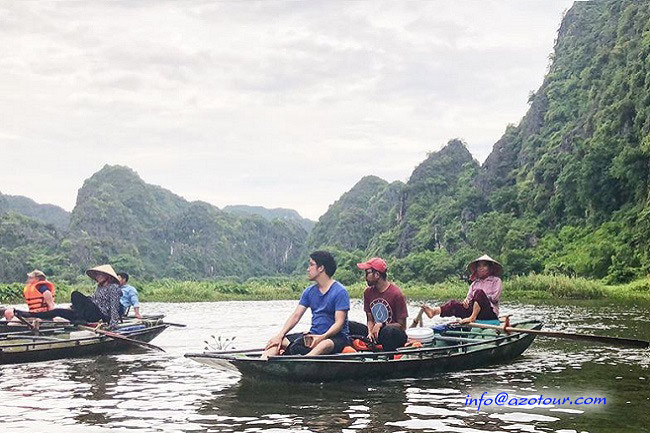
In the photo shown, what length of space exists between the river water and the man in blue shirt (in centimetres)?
44

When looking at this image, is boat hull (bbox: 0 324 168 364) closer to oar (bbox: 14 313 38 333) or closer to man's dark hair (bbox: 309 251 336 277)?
oar (bbox: 14 313 38 333)

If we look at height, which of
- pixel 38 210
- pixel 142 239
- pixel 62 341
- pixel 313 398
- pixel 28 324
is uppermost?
pixel 38 210

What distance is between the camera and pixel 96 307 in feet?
38.4

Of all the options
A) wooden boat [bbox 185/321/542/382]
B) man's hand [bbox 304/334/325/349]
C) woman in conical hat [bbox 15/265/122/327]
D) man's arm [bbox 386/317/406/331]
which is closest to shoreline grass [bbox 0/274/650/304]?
wooden boat [bbox 185/321/542/382]

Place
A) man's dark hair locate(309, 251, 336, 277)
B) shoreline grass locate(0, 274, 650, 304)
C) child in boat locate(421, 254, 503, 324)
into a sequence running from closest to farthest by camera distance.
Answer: man's dark hair locate(309, 251, 336, 277) < child in boat locate(421, 254, 503, 324) < shoreline grass locate(0, 274, 650, 304)

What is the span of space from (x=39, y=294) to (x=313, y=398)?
659cm

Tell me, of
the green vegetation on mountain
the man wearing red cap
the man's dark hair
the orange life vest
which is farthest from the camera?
the green vegetation on mountain

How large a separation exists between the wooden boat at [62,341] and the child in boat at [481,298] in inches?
191

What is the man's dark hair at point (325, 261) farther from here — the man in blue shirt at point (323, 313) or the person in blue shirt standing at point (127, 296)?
the person in blue shirt standing at point (127, 296)

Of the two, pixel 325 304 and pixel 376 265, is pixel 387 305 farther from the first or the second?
pixel 325 304

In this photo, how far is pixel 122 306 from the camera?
499 inches

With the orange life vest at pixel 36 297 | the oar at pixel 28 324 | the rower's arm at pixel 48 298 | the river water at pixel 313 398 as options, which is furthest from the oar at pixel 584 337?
the orange life vest at pixel 36 297

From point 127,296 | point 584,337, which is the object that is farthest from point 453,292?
point 584,337

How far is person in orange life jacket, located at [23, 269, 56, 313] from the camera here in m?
12.2
